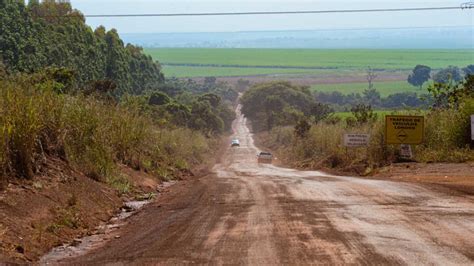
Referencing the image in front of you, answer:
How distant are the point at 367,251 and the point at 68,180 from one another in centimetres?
803

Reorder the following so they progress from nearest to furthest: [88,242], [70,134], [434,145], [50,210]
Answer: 1. [88,242]
2. [50,210]
3. [70,134]
4. [434,145]

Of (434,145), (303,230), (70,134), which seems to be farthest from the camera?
(434,145)

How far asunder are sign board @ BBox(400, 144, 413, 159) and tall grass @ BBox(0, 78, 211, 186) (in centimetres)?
920

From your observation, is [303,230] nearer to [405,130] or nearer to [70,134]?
[70,134]

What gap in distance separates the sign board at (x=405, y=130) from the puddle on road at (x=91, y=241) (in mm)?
14434

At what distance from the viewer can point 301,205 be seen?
586 inches

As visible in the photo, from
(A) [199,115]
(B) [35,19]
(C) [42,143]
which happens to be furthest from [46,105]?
(A) [199,115]

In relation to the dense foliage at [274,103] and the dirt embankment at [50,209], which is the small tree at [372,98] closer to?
the dense foliage at [274,103]

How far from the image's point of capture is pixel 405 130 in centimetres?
2825

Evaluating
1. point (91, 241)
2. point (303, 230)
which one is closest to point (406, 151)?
point (303, 230)

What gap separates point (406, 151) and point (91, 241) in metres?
18.6

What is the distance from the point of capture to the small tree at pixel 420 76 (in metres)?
180

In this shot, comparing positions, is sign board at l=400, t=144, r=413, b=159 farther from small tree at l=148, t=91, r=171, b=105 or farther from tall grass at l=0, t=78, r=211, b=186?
small tree at l=148, t=91, r=171, b=105

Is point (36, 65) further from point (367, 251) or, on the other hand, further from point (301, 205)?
point (367, 251)
